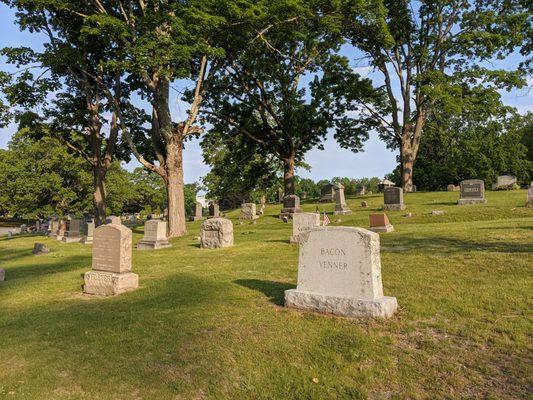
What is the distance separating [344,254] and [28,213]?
52299 mm

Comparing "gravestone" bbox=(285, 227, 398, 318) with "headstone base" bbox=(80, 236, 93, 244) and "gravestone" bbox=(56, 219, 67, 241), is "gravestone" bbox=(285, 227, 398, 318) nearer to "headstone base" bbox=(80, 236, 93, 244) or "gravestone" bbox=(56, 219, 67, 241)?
"headstone base" bbox=(80, 236, 93, 244)

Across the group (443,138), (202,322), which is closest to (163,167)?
(202,322)

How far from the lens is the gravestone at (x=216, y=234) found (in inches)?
585

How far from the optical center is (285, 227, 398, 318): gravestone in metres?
5.93

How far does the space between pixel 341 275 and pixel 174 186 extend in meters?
15.7

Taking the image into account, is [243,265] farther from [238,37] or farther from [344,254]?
[238,37]

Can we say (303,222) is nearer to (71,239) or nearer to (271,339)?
(271,339)

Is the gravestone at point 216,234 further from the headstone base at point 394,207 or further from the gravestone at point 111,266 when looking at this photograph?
the headstone base at point 394,207

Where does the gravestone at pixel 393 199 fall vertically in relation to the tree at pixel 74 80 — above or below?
below

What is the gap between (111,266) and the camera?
890 centimetres

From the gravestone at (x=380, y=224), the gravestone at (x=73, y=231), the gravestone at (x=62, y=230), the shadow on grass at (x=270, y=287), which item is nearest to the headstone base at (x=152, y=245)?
the gravestone at (x=380, y=224)

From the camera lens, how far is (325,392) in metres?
4.07

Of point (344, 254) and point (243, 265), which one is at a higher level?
point (344, 254)

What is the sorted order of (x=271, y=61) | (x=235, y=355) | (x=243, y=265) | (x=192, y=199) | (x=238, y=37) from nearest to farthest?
(x=235, y=355)
(x=243, y=265)
(x=238, y=37)
(x=271, y=61)
(x=192, y=199)
